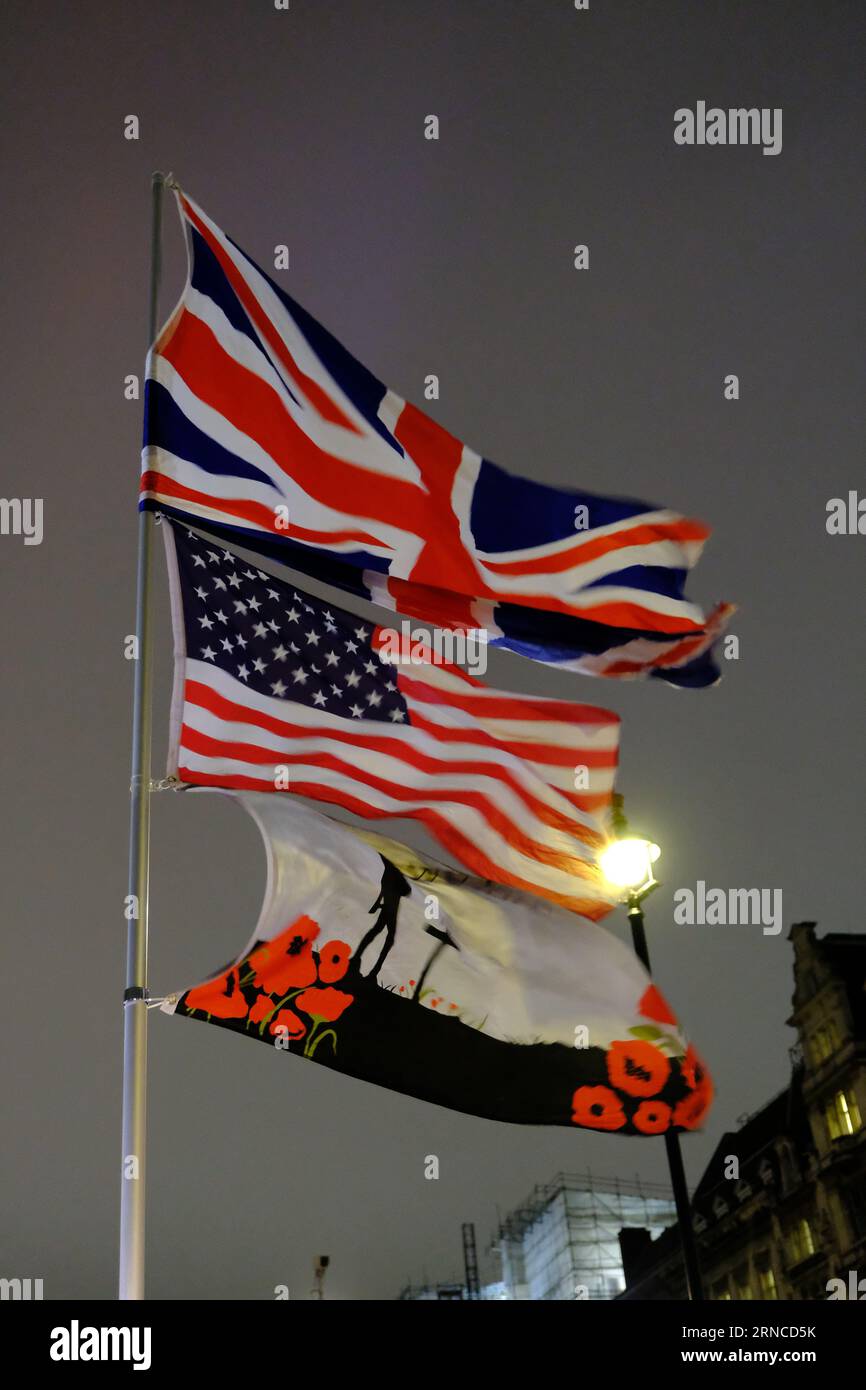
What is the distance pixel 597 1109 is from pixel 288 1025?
9.00ft

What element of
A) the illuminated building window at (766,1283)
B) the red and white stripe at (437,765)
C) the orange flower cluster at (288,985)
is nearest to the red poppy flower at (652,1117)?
the red and white stripe at (437,765)

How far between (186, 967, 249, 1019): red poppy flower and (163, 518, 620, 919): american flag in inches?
57.7

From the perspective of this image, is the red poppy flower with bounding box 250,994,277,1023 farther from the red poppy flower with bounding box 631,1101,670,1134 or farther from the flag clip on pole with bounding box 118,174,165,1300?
the red poppy flower with bounding box 631,1101,670,1134

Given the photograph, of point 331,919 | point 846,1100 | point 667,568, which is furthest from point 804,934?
point 331,919

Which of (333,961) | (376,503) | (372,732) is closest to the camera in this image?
(333,961)

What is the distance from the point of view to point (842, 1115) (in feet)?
197

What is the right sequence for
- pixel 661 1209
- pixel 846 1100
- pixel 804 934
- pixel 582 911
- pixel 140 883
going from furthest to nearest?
pixel 661 1209
pixel 804 934
pixel 846 1100
pixel 582 911
pixel 140 883

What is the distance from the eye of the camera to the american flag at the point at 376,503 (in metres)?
10.9

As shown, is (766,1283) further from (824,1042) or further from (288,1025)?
(288,1025)

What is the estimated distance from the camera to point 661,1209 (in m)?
120

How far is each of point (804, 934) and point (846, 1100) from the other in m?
7.76

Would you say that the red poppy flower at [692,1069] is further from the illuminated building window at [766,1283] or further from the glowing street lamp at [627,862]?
the illuminated building window at [766,1283]

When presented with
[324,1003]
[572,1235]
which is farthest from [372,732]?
[572,1235]
